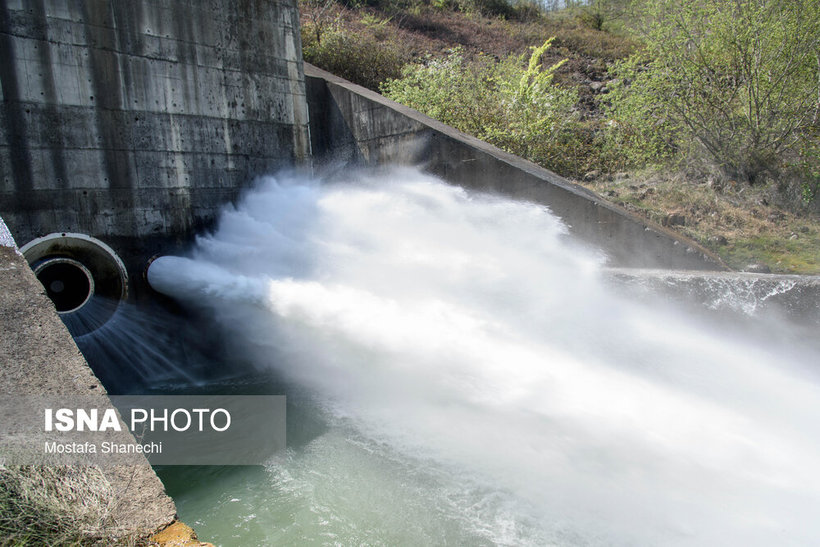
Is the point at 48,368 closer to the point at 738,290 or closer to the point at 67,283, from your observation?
the point at 67,283

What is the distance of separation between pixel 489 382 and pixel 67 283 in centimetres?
567

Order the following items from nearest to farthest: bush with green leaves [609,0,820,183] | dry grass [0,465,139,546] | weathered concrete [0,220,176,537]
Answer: dry grass [0,465,139,546] → weathered concrete [0,220,176,537] → bush with green leaves [609,0,820,183]

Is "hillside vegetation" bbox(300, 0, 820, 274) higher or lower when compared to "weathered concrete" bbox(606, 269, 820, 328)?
higher

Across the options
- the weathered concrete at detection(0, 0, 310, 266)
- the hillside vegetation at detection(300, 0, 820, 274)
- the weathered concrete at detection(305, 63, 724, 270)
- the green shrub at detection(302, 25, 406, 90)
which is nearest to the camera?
the weathered concrete at detection(0, 0, 310, 266)

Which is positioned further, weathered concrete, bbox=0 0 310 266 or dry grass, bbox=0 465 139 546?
weathered concrete, bbox=0 0 310 266

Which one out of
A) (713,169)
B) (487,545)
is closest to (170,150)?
(487,545)

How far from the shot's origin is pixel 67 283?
734 cm

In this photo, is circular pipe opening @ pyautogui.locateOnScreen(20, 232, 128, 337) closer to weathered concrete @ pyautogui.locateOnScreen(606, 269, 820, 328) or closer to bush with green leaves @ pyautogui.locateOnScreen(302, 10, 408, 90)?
weathered concrete @ pyautogui.locateOnScreen(606, 269, 820, 328)

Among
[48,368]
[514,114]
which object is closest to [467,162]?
[514,114]

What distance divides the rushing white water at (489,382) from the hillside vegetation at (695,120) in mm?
3229

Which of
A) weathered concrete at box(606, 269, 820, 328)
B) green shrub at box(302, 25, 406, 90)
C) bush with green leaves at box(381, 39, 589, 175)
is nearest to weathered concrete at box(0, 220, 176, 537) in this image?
weathered concrete at box(606, 269, 820, 328)

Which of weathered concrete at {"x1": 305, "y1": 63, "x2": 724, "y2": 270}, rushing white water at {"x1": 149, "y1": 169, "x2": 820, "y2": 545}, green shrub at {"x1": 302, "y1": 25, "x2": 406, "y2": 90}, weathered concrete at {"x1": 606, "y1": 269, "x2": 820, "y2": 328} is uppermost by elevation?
green shrub at {"x1": 302, "y1": 25, "x2": 406, "y2": 90}

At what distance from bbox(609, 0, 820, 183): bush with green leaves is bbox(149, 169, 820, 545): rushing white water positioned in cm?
582

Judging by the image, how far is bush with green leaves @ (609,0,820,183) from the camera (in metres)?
10.4
